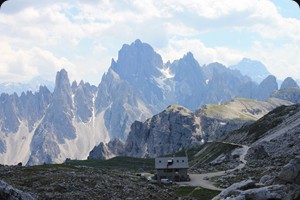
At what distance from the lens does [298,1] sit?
31.0m

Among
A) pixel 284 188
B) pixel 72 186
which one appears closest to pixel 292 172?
pixel 284 188

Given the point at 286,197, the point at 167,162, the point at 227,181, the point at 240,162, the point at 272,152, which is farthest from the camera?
the point at 240,162

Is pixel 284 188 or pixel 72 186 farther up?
pixel 72 186

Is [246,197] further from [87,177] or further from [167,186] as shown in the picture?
[167,186]

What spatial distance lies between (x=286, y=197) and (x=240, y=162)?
11272 centimetres

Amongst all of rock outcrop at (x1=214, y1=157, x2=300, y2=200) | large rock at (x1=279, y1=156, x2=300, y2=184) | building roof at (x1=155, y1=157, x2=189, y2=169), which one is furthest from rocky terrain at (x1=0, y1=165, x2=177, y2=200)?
large rock at (x1=279, y1=156, x2=300, y2=184)

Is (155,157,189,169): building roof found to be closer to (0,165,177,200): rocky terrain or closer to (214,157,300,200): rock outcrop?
(0,165,177,200): rocky terrain

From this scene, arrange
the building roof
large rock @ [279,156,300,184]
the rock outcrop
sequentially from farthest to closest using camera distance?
the building roof → large rock @ [279,156,300,184] → the rock outcrop

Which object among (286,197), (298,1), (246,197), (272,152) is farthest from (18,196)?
(272,152)

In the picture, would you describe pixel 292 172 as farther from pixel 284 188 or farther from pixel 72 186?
pixel 72 186

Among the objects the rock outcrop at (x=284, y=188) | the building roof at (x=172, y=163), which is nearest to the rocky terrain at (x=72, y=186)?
the building roof at (x=172, y=163)

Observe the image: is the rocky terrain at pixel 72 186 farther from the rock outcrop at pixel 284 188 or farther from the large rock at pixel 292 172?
the large rock at pixel 292 172

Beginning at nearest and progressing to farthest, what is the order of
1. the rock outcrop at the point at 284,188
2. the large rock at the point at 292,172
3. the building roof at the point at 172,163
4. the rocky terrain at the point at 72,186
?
the rock outcrop at the point at 284,188 < the large rock at the point at 292,172 < the rocky terrain at the point at 72,186 < the building roof at the point at 172,163

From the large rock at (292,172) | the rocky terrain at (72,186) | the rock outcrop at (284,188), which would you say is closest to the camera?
the rock outcrop at (284,188)
